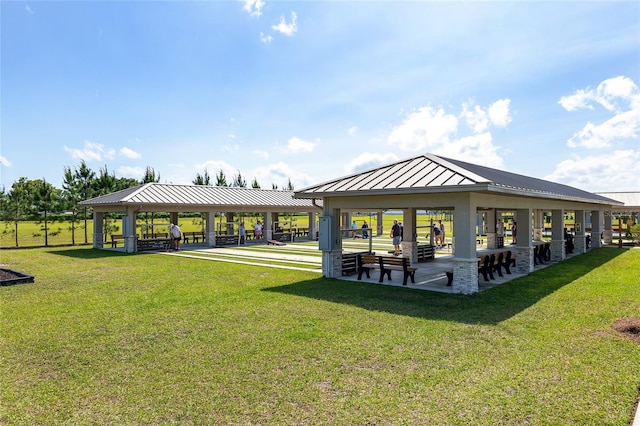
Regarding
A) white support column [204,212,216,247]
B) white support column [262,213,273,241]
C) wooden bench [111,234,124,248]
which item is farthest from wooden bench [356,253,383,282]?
white support column [262,213,273,241]

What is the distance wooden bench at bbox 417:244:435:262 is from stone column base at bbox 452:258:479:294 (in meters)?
6.86

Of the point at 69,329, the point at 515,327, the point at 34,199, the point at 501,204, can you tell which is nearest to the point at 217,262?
the point at 69,329

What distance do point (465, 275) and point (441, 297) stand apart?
91 centimetres

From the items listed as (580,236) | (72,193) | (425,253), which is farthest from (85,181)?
(580,236)

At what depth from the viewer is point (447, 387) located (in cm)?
503

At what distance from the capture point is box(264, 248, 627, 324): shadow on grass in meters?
8.60

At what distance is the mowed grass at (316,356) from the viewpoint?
177 inches

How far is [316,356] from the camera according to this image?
609 centimetres

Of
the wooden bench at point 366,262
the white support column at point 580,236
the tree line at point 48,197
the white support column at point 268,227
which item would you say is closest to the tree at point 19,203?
the tree line at point 48,197

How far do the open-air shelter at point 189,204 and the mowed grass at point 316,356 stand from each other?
10643 mm

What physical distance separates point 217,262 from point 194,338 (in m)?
10.6

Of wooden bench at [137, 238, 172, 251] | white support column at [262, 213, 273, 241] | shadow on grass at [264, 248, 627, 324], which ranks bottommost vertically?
shadow on grass at [264, 248, 627, 324]

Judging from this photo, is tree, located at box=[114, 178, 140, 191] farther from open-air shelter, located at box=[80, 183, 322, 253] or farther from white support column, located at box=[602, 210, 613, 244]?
white support column, located at box=[602, 210, 613, 244]

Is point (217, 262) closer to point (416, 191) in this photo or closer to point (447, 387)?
point (416, 191)
